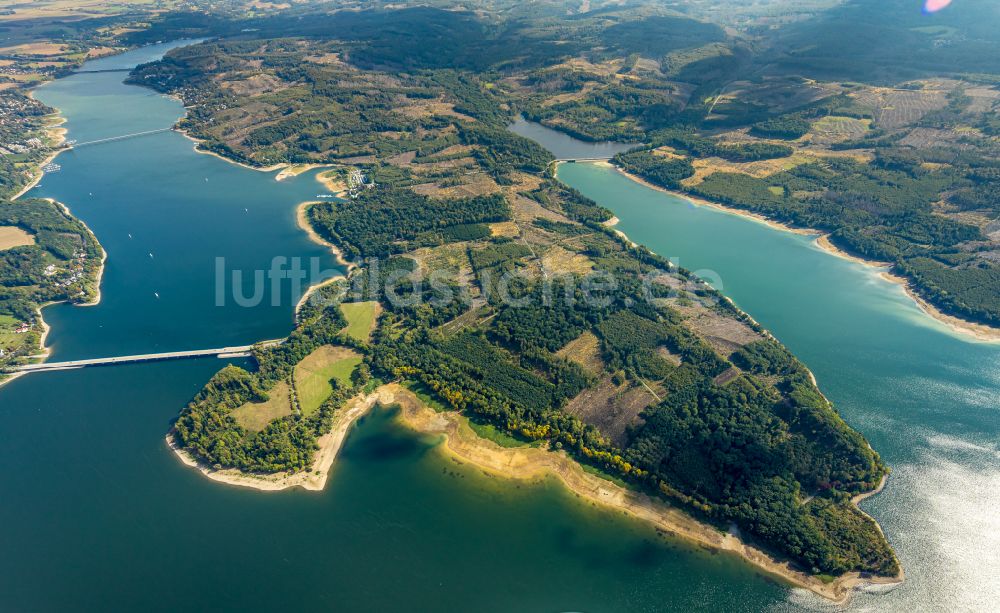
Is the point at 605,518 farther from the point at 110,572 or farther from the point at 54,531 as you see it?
the point at 54,531

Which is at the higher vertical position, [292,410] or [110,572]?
[292,410]

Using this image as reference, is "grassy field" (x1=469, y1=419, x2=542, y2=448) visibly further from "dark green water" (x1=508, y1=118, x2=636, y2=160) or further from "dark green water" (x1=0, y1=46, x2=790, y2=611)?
"dark green water" (x1=508, y1=118, x2=636, y2=160)

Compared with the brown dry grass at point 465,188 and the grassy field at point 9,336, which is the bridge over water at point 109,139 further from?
the brown dry grass at point 465,188

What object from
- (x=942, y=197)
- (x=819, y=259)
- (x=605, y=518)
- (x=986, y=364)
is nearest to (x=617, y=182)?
(x=819, y=259)

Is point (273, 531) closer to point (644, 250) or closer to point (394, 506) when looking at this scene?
point (394, 506)

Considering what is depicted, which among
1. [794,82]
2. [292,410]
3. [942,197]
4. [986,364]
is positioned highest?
[794,82]

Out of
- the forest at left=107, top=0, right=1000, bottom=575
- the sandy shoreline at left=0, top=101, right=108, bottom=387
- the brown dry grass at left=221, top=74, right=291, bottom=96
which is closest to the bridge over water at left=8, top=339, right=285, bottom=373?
the sandy shoreline at left=0, top=101, right=108, bottom=387
